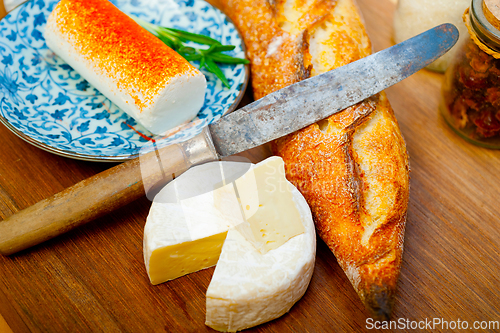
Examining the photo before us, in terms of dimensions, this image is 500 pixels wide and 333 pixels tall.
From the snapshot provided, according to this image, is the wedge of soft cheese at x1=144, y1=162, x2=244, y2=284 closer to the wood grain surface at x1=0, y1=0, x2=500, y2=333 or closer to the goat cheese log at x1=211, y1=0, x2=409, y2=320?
the wood grain surface at x1=0, y1=0, x2=500, y2=333

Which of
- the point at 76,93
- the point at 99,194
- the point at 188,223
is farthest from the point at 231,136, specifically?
the point at 76,93

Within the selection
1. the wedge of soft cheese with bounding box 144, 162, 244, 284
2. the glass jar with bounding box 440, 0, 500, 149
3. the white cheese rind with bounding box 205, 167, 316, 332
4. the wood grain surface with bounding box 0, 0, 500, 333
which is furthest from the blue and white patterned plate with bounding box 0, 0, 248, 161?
the glass jar with bounding box 440, 0, 500, 149

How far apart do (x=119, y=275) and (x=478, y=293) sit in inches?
46.7

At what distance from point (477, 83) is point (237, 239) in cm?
104

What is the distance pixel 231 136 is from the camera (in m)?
1.41

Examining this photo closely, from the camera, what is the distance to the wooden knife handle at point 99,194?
4.02 feet

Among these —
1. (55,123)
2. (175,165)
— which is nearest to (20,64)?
(55,123)

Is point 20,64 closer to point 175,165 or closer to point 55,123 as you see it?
point 55,123

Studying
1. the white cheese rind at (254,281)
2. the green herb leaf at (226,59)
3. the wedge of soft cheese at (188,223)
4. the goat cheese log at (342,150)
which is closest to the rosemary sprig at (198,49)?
the green herb leaf at (226,59)

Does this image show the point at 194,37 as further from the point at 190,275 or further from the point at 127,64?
the point at 190,275

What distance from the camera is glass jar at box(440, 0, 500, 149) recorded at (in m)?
1.32

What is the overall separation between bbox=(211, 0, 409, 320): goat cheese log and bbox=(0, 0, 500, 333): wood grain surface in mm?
142

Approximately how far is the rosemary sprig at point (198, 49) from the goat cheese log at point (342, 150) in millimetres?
118

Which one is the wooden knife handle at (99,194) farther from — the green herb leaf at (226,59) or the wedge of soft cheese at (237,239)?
the green herb leaf at (226,59)
